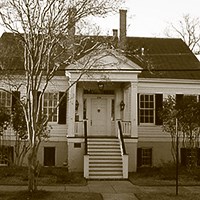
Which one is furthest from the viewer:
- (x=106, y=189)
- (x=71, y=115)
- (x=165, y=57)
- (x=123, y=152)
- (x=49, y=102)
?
(x=165, y=57)

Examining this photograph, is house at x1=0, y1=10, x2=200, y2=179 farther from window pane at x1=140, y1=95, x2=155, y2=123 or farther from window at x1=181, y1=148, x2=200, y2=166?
window at x1=181, y1=148, x2=200, y2=166

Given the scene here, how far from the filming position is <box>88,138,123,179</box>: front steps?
1933cm

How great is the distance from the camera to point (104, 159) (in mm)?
20375

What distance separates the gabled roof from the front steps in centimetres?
493

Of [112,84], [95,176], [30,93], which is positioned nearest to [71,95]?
[112,84]

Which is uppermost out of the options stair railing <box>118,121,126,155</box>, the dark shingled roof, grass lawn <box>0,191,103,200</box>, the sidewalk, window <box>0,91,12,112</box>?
the dark shingled roof

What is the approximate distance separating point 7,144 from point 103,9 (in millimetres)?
11567

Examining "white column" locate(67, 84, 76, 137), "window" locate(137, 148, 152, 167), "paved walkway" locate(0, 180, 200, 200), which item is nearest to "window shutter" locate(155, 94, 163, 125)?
"window" locate(137, 148, 152, 167)

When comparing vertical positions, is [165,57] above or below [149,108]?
above

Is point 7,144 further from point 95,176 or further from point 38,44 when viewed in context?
point 38,44

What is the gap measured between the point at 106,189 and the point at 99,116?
8.80 meters

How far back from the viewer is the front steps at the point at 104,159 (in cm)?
1933

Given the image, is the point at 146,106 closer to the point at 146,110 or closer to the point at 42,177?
the point at 146,110

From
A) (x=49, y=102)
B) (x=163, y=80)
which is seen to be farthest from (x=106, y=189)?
(x=163, y=80)
